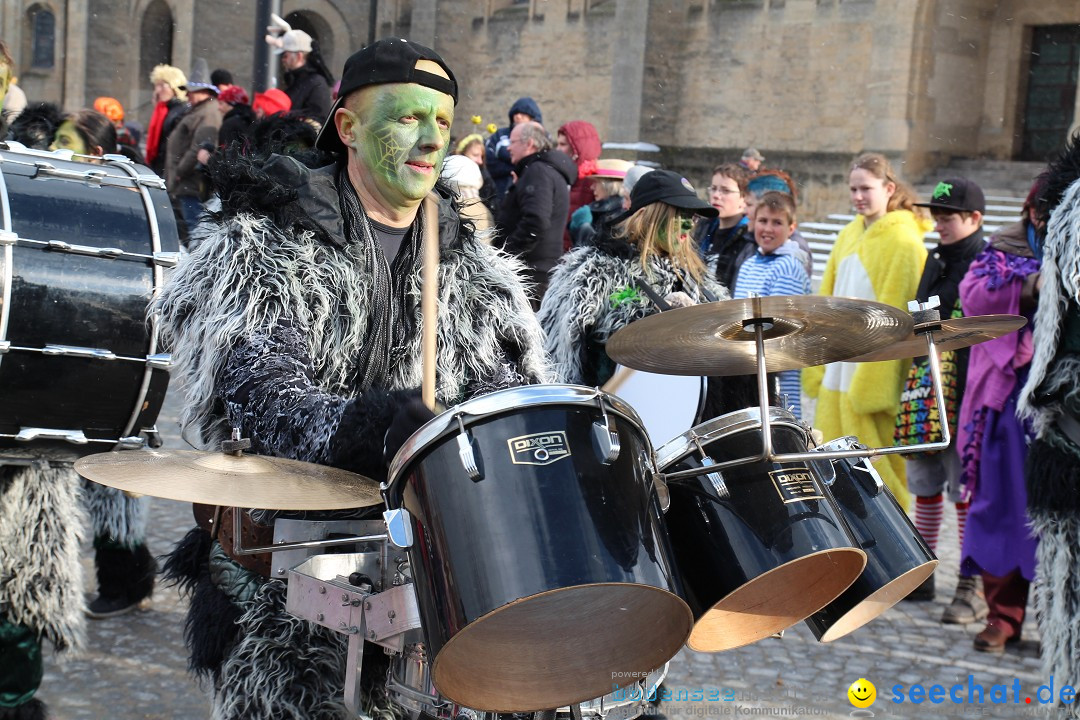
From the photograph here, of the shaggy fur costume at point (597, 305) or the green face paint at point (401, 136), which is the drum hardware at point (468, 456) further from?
the shaggy fur costume at point (597, 305)

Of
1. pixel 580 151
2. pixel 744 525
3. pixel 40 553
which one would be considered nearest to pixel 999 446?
pixel 744 525

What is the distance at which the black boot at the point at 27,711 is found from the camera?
12.4 ft

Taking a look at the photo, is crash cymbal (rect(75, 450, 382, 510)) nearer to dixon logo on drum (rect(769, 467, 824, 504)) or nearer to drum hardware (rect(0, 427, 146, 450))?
dixon logo on drum (rect(769, 467, 824, 504))

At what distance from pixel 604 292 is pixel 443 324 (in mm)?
1802

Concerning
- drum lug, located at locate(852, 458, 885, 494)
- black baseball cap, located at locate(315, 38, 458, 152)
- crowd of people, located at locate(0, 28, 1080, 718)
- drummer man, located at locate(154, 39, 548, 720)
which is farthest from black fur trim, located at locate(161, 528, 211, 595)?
drum lug, located at locate(852, 458, 885, 494)

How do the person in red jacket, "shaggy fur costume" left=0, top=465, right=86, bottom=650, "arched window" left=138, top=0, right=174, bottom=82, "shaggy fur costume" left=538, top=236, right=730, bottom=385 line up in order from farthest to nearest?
"arched window" left=138, top=0, right=174, bottom=82 → the person in red jacket → "shaggy fur costume" left=538, top=236, right=730, bottom=385 → "shaggy fur costume" left=0, top=465, right=86, bottom=650

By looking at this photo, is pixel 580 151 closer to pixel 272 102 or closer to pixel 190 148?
pixel 272 102

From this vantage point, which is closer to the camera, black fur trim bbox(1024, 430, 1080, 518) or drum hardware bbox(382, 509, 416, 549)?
drum hardware bbox(382, 509, 416, 549)

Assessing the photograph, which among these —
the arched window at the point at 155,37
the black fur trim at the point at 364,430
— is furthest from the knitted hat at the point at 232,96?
the arched window at the point at 155,37

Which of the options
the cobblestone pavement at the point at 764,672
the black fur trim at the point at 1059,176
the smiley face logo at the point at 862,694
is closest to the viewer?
the black fur trim at the point at 1059,176

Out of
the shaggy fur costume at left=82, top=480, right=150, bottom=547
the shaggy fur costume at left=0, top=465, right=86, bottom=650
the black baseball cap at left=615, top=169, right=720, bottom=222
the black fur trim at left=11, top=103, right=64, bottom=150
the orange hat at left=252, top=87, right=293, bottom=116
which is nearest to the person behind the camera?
the shaggy fur costume at left=0, top=465, right=86, bottom=650

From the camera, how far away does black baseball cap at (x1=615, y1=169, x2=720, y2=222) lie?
15.8 feet

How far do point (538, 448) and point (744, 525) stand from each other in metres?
Result: 0.60

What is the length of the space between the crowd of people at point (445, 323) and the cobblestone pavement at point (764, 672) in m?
0.20
